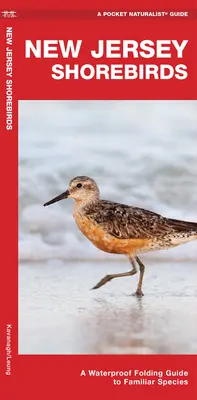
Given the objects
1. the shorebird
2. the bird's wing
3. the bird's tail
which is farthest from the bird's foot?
the bird's tail

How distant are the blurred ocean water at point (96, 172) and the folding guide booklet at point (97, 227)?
4 cm

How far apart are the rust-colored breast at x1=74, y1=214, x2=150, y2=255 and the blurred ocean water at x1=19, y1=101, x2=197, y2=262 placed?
671 millimetres

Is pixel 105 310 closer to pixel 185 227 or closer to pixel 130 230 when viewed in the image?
pixel 130 230

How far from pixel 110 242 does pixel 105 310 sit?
21.6 inches

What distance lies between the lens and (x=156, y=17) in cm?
479

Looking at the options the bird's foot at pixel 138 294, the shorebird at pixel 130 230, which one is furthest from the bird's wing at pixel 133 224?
the bird's foot at pixel 138 294

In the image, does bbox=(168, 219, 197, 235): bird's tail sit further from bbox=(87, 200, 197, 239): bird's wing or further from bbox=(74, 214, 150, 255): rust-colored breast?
bbox=(74, 214, 150, 255): rust-colored breast

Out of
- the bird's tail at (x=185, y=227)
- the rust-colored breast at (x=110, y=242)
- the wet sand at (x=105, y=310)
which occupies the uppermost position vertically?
the bird's tail at (x=185, y=227)

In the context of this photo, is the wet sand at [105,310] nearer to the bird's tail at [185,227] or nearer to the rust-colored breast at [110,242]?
the rust-colored breast at [110,242]

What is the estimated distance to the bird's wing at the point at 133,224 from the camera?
5406mm

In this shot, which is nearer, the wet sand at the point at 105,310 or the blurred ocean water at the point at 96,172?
the wet sand at the point at 105,310

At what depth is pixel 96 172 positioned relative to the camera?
629 cm

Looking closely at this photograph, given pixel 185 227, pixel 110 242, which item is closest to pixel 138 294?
pixel 110 242
